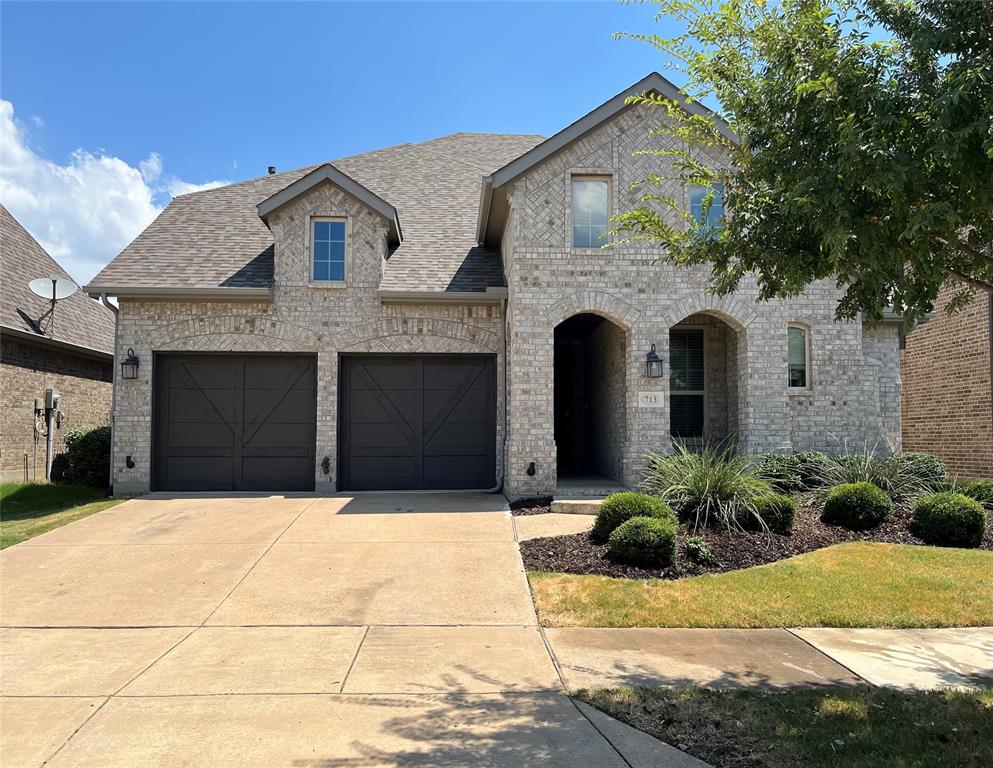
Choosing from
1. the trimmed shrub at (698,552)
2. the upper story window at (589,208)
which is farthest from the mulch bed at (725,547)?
the upper story window at (589,208)

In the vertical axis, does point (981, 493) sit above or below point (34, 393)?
below

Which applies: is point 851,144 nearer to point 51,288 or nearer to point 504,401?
point 504,401

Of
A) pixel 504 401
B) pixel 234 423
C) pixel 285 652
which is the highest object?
pixel 504 401

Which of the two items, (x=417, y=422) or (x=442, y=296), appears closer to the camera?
(x=442, y=296)

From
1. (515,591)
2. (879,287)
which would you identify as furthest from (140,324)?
(879,287)

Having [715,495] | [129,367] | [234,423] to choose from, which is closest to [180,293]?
[129,367]

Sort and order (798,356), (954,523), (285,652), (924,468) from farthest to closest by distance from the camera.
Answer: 1. (798,356)
2. (924,468)
3. (954,523)
4. (285,652)

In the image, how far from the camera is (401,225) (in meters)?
15.2

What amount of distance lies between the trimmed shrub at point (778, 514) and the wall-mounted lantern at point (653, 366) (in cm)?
346

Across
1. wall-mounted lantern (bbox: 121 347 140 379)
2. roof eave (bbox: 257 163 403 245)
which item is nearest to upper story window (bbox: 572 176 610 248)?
roof eave (bbox: 257 163 403 245)

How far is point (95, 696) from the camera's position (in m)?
4.62

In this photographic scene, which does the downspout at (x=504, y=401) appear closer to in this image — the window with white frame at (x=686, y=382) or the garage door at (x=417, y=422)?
the garage door at (x=417, y=422)

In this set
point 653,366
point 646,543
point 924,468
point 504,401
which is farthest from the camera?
point 504,401

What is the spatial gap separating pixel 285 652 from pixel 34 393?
12.6 meters
